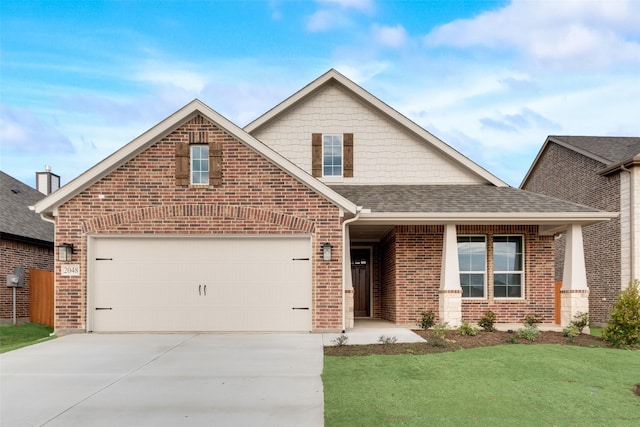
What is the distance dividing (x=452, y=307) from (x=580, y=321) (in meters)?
3.16

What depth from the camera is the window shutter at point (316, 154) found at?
17828mm

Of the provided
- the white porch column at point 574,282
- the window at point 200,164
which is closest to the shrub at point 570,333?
the white porch column at point 574,282

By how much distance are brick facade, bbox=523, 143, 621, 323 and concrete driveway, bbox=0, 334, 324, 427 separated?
1176 cm

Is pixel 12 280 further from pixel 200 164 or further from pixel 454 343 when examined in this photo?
pixel 454 343

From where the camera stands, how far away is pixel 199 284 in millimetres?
13758

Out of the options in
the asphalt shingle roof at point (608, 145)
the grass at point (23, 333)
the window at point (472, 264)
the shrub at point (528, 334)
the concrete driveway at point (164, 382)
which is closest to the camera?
the concrete driveway at point (164, 382)

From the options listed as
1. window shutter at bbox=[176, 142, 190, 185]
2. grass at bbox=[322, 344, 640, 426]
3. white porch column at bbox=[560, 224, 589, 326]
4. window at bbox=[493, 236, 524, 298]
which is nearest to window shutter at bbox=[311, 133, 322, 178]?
window shutter at bbox=[176, 142, 190, 185]

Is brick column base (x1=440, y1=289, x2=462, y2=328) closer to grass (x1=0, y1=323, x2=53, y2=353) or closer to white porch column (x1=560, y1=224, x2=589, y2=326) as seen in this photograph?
white porch column (x1=560, y1=224, x2=589, y2=326)

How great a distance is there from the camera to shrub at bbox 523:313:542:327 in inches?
573

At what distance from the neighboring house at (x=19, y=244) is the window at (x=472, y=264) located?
46.8 feet

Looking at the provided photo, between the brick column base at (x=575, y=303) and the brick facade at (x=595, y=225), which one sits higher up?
the brick facade at (x=595, y=225)

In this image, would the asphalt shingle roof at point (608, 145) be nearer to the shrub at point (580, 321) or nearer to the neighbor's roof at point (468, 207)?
the neighbor's roof at point (468, 207)

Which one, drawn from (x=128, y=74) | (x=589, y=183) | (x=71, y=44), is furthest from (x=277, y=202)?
(x=589, y=183)

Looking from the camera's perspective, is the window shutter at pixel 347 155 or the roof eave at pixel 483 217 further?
the window shutter at pixel 347 155
